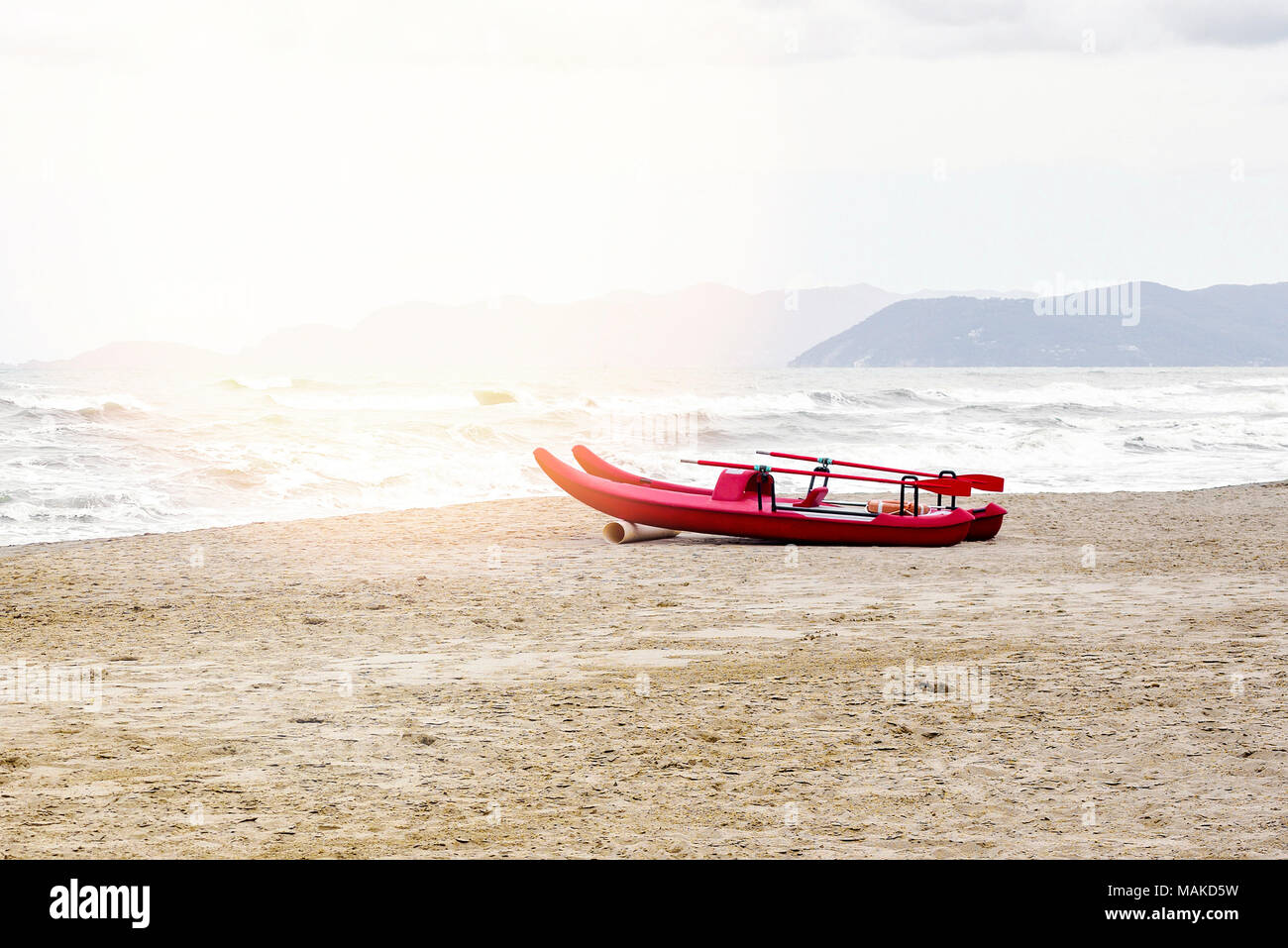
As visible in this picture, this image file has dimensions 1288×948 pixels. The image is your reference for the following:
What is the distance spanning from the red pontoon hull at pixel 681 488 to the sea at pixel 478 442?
12.4ft

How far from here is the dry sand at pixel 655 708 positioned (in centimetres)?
412

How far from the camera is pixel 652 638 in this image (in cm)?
749

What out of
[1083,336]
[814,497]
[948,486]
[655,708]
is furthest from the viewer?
[1083,336]

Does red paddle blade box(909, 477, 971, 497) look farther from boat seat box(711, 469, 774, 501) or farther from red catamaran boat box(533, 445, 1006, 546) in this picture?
boat seat box(711, 469, 774, 501)

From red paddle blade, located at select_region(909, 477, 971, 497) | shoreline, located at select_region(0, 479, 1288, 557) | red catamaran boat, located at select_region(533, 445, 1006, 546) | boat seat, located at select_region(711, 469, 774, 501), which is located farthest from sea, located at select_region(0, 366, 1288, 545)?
red paddle blade, located at select_region(909, 477, 971, 497)

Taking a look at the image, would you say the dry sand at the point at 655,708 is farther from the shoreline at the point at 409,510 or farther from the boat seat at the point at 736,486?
the shoreline at the point at 409,510

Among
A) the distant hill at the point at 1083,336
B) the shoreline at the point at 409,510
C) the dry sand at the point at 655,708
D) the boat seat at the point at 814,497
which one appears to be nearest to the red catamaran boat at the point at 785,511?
the boat seat at the point at 814,497

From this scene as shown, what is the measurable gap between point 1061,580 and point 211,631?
20.4 ft

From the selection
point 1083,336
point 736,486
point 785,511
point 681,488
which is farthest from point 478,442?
point 1083,336

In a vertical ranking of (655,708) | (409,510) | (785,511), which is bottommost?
(655,708)

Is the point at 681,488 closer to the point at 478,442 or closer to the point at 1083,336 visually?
the point at 478,442

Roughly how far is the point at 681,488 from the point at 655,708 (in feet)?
22.6

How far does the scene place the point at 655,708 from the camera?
18.9 ft
